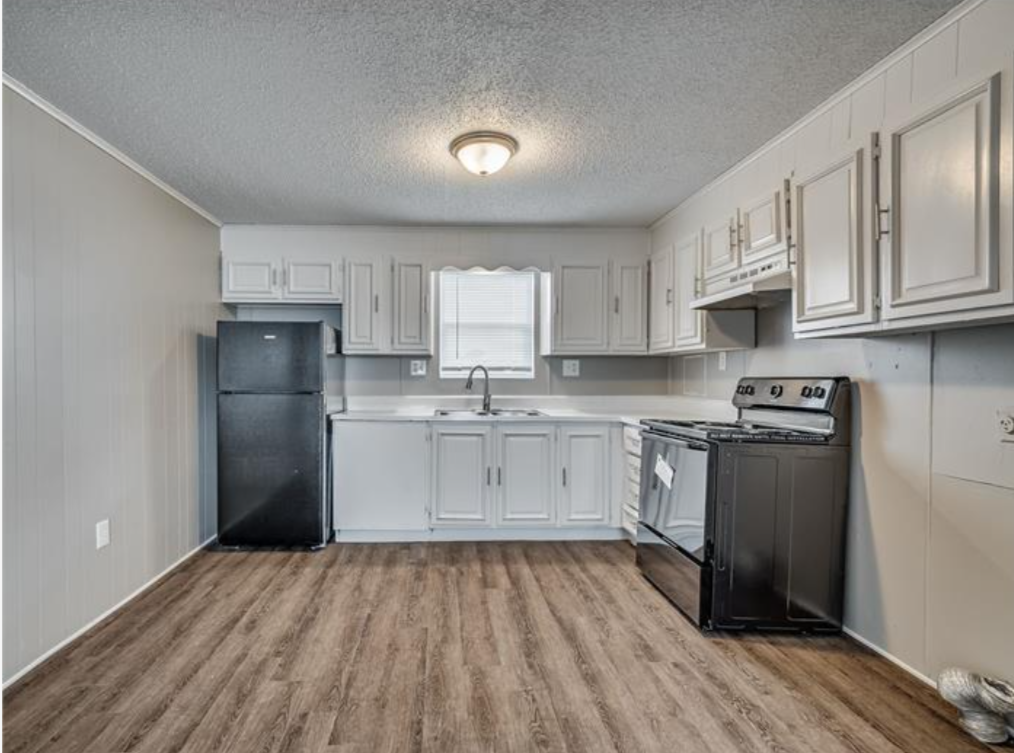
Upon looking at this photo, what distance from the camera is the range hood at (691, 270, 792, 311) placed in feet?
8.52

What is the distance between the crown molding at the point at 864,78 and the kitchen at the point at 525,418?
0.04ft

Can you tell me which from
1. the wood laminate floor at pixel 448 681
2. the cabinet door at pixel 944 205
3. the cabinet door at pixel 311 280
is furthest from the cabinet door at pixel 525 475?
the cabinet door at pixel 944 205

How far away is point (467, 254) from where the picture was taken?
422 centimetres

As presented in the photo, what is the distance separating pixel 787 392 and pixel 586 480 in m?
1.45

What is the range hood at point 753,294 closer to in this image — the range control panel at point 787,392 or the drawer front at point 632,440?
the range control panel at point 787,392

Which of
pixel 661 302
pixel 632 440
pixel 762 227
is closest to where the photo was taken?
pixel 762 227

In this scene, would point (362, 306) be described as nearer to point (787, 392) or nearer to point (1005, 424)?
point (787, 392)

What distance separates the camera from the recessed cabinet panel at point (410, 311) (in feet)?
13.4

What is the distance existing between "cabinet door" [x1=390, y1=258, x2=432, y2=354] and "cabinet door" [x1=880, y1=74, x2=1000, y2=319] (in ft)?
9.20

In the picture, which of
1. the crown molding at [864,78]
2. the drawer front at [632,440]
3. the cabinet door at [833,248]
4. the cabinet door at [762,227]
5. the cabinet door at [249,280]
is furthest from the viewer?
the cabinet door at [249,280]

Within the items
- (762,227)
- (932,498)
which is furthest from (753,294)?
(932,498)

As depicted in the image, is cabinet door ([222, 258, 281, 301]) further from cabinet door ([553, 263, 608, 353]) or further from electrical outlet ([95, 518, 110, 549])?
cabinet door ([553, 263, 608, 353])

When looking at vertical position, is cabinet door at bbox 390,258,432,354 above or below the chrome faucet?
above

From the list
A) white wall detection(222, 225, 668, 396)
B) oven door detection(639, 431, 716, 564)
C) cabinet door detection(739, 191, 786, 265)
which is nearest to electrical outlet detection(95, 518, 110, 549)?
white wall detection(222, 225, 668, 396)
